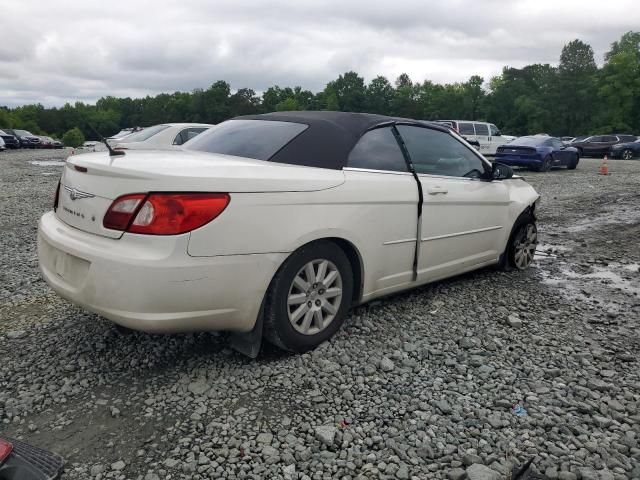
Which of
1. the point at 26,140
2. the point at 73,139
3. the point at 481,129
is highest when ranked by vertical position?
the point at 481,129

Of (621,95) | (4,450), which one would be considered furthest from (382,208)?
(621,95)

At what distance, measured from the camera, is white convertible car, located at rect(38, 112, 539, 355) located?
9.31ft

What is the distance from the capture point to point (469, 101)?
288 feet

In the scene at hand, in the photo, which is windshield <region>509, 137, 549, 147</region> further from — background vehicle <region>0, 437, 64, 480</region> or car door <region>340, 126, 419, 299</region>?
background vehicle <region>0, 437, 64, 480</region>

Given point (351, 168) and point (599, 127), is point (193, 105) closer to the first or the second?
point (599, 127)

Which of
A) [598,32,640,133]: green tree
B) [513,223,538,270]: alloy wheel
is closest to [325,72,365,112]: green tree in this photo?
[598,32,640,133]: green tree

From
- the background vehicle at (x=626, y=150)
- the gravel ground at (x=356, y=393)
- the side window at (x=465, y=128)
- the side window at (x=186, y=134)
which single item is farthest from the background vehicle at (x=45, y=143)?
the gravel ground at (x=356, y=393)

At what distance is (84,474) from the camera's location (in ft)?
7.77

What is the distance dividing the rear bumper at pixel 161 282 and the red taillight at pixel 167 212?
5 cm

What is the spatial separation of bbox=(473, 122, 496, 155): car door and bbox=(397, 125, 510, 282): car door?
2078 centimetres

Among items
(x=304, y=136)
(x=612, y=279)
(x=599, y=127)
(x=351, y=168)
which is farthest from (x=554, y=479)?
(x=599, y=127)

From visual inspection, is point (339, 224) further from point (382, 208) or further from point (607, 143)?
point (607, 143)

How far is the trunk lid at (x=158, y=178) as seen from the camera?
9.41ft

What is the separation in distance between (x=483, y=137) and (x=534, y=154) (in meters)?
6.40
